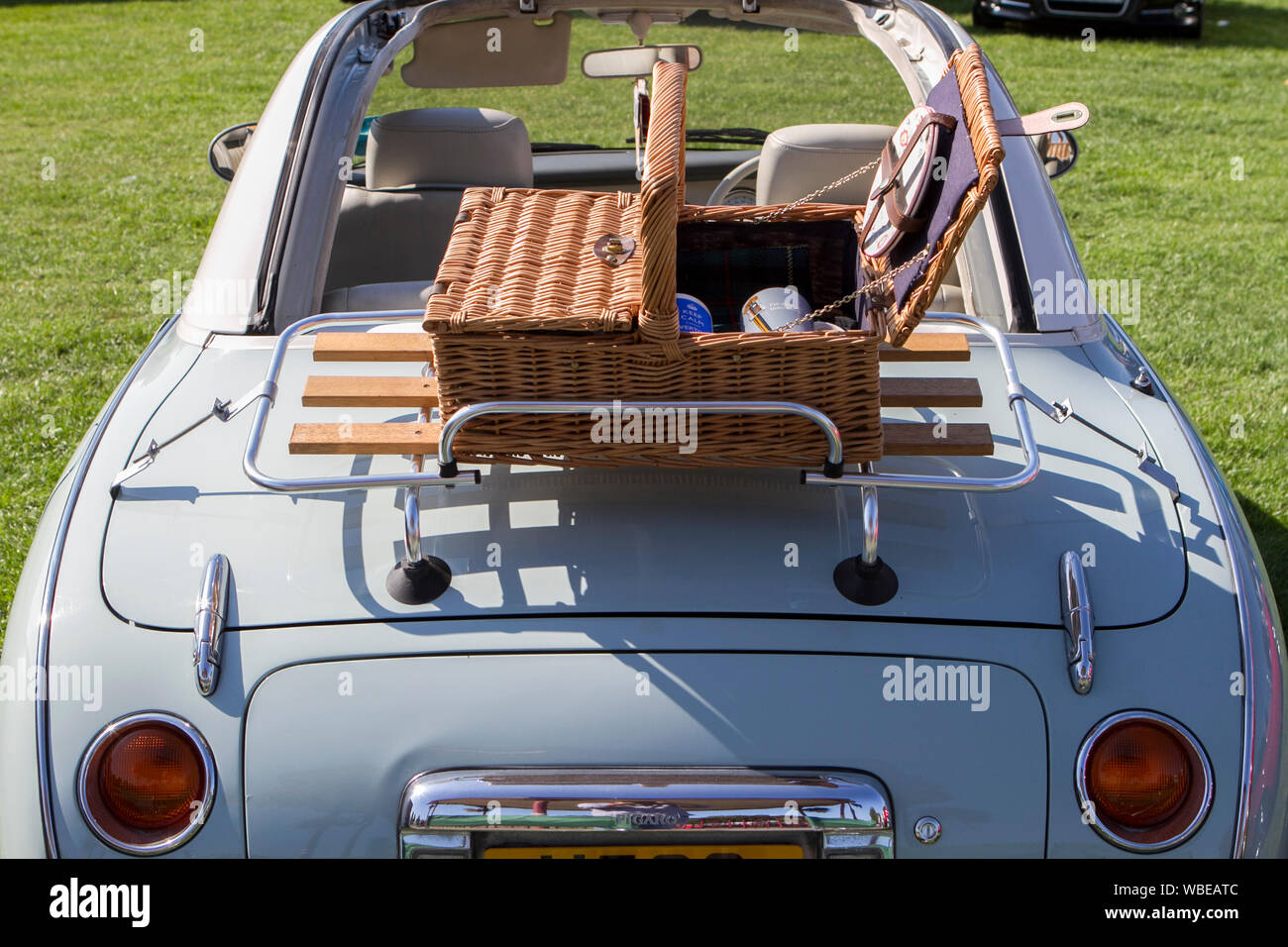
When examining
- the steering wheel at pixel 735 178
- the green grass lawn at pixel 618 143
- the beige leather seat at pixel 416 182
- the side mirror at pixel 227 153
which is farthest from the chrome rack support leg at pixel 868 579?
the side mirror at pixel 227 153

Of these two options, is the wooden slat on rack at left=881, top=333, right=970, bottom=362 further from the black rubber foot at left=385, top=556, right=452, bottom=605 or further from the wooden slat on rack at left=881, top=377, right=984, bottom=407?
the black rubber foot at left=385, top=556, right=452, bottom=605

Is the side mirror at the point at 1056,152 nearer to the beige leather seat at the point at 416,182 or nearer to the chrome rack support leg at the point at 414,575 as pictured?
the beige leather seat at the point at 416,182

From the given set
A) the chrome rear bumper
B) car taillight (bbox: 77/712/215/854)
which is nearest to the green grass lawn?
car taillight (bbox: 77/712/215/854)

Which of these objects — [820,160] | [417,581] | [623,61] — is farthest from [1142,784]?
[623,61]

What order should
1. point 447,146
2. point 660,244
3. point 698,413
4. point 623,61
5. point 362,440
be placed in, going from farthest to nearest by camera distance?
point 623,61
point 447,146
point 362,440
point 698,413
point 660,244

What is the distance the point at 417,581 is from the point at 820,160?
1694 mm

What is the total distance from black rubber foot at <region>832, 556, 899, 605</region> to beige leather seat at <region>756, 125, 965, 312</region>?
131 cm

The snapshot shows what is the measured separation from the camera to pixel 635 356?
172cm

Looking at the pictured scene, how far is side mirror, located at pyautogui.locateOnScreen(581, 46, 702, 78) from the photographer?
3490mm

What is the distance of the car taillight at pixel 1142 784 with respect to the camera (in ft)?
5.61

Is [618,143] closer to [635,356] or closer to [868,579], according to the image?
[635,356]

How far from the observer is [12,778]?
1.74 m

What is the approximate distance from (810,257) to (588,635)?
44.0 inches

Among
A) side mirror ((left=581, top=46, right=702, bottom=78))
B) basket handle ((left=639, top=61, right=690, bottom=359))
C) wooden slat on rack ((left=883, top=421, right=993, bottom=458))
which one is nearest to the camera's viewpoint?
basket handle ((left=639, top=61, right=690, bottom=359))
